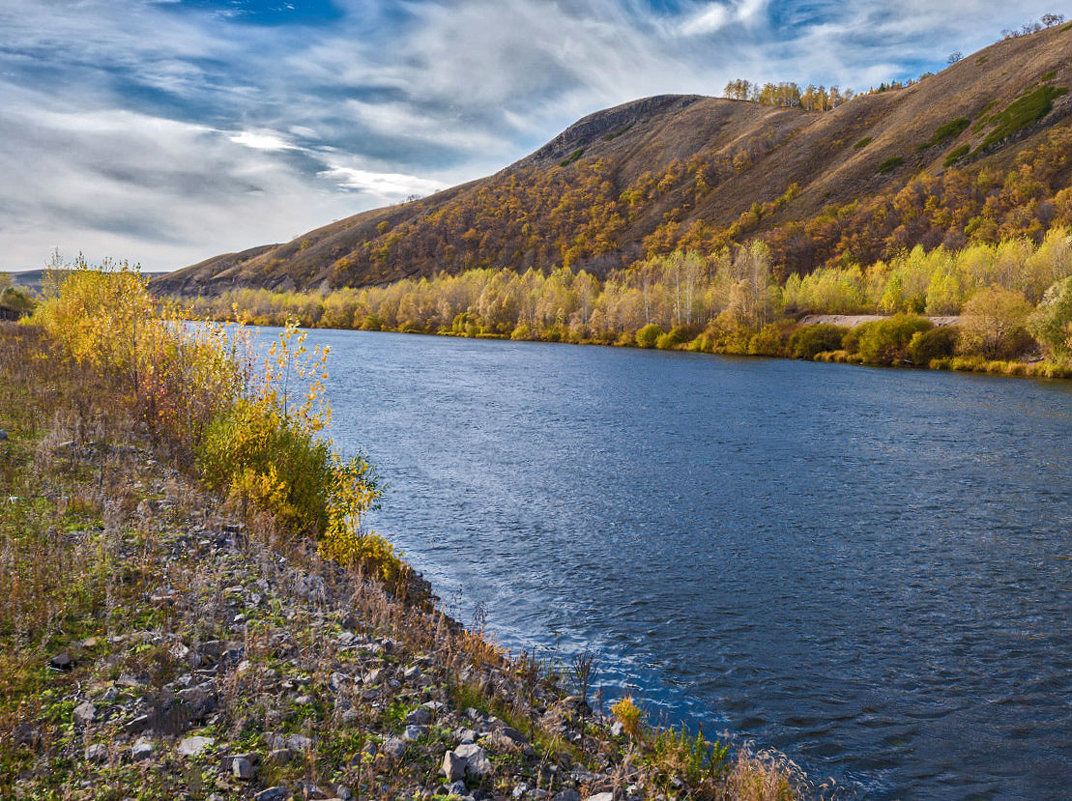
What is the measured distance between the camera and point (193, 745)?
5.89m

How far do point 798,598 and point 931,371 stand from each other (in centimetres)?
6162

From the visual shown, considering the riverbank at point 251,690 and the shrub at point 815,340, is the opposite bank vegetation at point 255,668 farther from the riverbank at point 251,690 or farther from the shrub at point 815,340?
the shrub at point 815,340

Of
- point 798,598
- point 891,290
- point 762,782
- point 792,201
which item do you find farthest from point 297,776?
point 792,201

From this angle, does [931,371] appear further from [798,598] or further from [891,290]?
[798,598]

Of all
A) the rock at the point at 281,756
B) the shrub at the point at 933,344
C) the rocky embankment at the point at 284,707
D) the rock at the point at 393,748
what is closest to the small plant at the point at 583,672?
the rocky embankment at the point at 284,707

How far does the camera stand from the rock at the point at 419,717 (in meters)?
6.89

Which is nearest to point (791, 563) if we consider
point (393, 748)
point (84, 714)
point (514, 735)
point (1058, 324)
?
point (514, 735)

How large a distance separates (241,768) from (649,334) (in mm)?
99216

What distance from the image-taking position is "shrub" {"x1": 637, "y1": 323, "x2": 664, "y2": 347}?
334 ft

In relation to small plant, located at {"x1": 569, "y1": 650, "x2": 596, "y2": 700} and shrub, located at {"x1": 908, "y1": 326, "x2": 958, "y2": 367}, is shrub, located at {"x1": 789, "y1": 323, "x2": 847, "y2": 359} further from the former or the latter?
small plant, located at {"x1": 569, "y1": 650, "x2": 596, "y2": 700}

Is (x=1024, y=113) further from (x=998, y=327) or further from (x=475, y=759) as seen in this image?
(x=475, y=759)

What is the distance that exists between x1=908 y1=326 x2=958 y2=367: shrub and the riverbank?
236 ft

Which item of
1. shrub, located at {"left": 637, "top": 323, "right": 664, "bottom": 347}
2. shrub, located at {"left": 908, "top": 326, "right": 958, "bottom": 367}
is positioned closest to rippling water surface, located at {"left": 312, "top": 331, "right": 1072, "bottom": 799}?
shrub, located at {"left": 908, "top": 326, "right": 958, "bottom": 367}

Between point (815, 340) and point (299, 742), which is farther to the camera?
point (815, 340)
